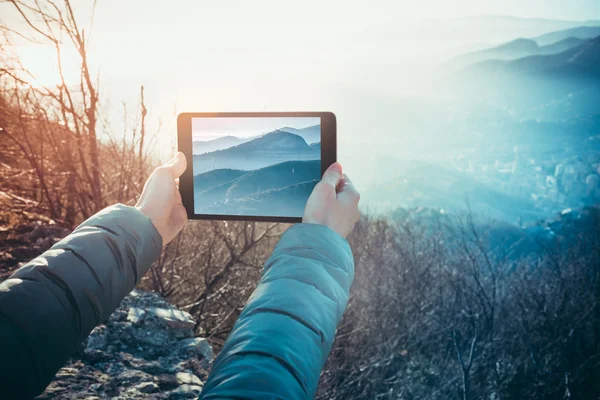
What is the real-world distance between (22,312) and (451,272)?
7.54 meters

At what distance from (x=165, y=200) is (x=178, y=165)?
142mm

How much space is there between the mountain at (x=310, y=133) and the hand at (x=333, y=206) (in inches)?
7.8

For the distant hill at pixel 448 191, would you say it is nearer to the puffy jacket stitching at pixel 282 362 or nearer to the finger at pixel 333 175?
the finger at pixel 333 175

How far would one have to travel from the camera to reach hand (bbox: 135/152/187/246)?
3.66 ft

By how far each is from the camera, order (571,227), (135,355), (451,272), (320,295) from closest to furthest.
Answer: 1. (320,295)
2. (135,355)
3. (451,272)
4. (571,227)

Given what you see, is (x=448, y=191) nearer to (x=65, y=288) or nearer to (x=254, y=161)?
(x=254, y=161)

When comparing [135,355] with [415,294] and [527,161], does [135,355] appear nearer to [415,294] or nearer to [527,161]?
[415,294]

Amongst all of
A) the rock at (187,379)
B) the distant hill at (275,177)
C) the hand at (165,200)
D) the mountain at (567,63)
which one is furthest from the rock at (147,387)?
the mountain at (567,63)

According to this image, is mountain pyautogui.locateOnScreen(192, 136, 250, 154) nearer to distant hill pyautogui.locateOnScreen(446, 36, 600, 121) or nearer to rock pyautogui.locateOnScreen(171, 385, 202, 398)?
rock pyautogui.locateOnScreen(171, 385, 202, 398)

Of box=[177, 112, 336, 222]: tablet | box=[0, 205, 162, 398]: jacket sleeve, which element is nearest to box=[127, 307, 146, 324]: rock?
box=[177, 112, 336, 222]: tablet

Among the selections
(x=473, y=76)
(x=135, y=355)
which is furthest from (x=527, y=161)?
(x=135, y=355)

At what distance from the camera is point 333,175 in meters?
1.07

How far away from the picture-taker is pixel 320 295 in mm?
658

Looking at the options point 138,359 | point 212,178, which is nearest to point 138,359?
point 138,359
